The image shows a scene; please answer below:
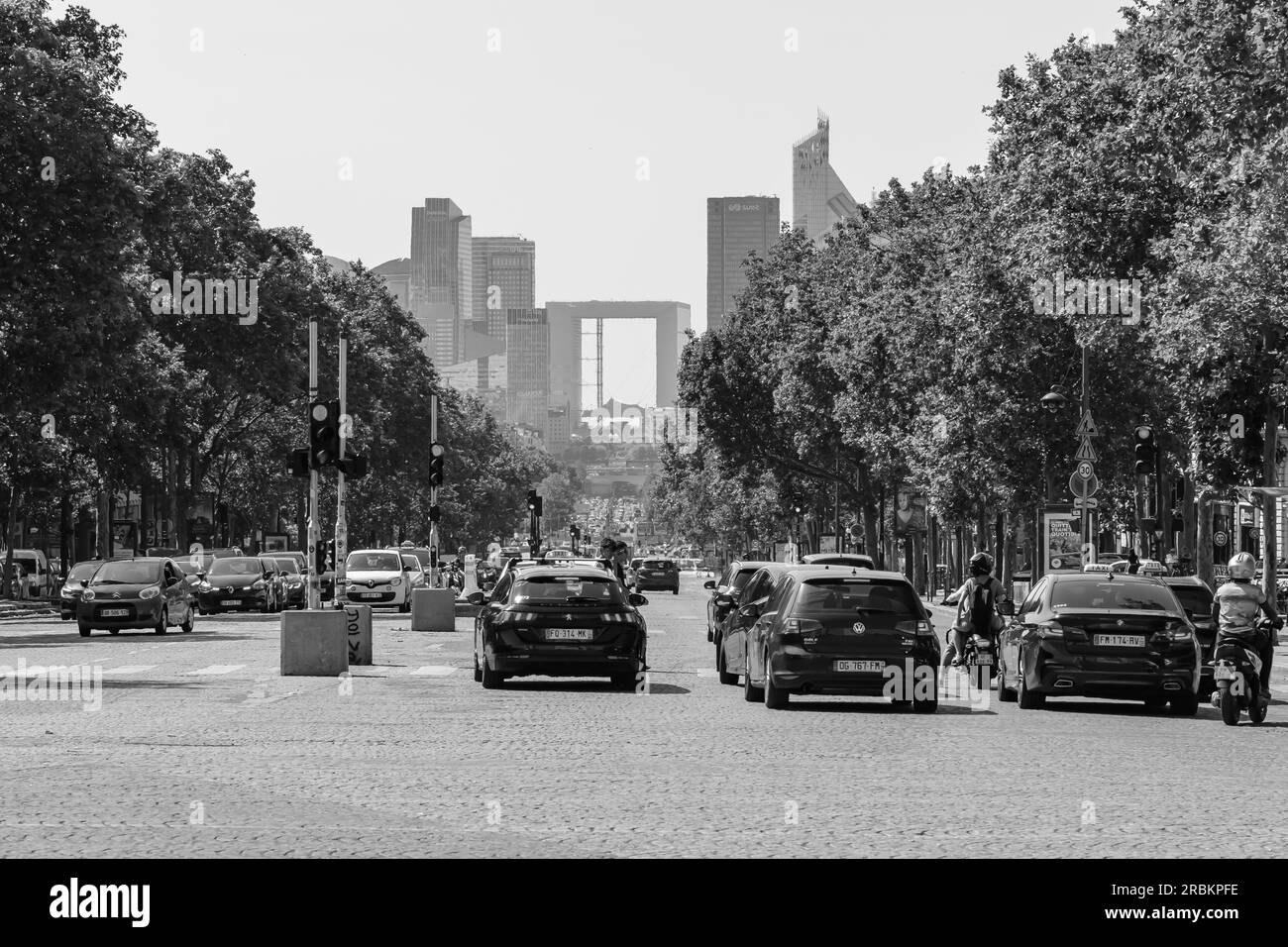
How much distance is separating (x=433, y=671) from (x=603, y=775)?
14.8m

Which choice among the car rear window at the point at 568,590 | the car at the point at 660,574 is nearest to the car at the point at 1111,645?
the car rear window at the point at 568,590

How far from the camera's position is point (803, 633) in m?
22.4

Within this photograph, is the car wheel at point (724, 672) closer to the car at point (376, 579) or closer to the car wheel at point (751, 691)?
the car wheel at point (751, 691)

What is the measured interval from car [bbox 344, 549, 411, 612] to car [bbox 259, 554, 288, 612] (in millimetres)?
2938

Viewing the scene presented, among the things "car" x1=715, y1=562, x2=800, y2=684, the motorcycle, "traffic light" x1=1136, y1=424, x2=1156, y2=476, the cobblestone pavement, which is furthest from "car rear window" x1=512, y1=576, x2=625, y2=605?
"traffic light" x1=1136, y1=424, x2=1156, y2=476

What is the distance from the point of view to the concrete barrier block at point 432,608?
43.9m

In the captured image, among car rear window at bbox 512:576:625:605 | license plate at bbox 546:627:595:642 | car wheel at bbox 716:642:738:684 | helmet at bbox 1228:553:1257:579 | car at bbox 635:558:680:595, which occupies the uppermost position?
helmet at bbox 1228:553:1257:579

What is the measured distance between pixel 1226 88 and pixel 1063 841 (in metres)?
22.5

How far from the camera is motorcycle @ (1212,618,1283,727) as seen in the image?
21.6 metres

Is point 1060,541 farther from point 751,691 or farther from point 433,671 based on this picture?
point 751,691

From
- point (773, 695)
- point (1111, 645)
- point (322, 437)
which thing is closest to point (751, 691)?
point (773, 695)
